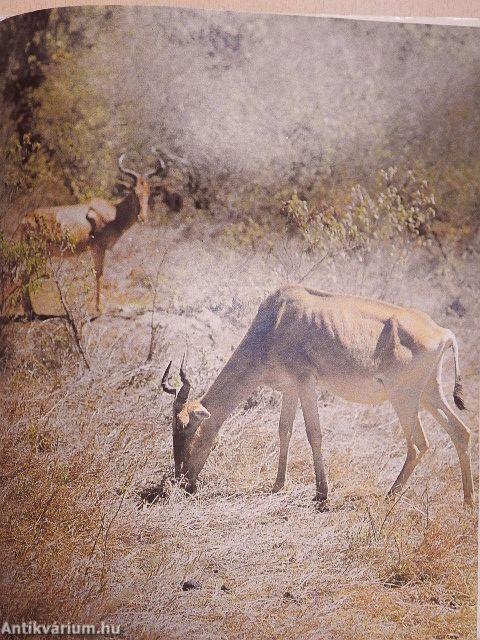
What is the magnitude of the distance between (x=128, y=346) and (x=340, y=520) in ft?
3.81

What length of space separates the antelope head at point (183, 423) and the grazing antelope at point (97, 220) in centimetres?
48

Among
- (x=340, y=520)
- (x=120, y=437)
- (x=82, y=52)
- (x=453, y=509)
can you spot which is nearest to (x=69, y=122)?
(x=82, y=52)

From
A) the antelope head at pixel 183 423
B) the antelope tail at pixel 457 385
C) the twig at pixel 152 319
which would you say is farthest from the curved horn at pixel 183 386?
the antelope tail at pixel 457 385

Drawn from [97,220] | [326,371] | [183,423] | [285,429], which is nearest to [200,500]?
[183,423]

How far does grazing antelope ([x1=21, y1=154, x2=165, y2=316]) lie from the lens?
355cm

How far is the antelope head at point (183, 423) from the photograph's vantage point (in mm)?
3607

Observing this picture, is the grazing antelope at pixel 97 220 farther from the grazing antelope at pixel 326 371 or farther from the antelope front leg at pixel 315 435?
the antelope front leg at pixel 315 435

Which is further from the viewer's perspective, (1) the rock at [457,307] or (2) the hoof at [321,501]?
(1) the rock at [457,307]

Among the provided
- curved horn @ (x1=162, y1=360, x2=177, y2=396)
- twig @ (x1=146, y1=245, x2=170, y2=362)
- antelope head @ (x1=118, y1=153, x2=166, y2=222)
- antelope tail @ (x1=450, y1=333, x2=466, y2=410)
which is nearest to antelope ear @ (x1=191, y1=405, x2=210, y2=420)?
curved horn @ (x1=162, y1=360, x2=177, y2=396)

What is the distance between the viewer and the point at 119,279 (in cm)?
357

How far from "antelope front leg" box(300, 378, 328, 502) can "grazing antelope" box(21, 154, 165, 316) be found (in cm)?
94

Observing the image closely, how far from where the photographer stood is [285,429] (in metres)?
3.70

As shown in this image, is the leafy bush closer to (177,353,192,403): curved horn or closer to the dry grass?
the dry grass

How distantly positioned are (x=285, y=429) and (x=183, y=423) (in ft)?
1.43
